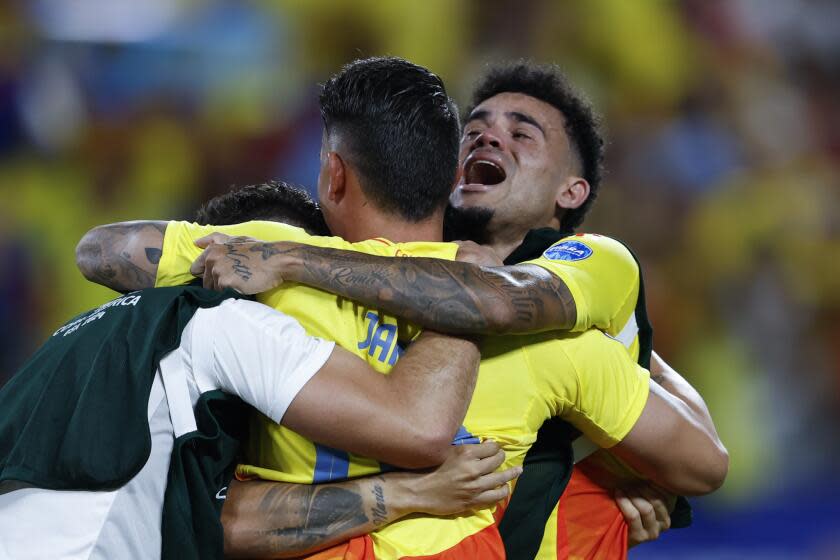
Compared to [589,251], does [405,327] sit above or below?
below

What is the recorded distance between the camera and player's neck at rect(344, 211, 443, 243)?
99.3 inches

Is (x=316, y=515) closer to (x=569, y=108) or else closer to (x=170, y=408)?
(x=170, y=408)

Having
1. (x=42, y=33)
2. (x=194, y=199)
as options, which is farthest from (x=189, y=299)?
(x=42, y=33)

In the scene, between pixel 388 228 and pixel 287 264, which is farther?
pixel 388 228

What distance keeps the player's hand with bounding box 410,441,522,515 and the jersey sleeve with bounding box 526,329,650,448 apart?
22 centimetres

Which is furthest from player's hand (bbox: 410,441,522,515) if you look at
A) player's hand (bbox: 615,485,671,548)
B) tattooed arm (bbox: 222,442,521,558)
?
player's hand (bbox: 615,485,671,548)

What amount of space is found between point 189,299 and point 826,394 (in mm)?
5662

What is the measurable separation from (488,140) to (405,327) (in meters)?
1.22

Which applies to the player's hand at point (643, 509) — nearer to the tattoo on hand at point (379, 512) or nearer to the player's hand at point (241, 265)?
the tattoo on hand at point (379, 512)

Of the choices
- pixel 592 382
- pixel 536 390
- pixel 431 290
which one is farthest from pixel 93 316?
pixel 592 382

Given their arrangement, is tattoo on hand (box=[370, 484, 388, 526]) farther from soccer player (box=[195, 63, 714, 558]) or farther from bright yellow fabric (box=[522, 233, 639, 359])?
bright yellow fabric (box=[522, 233, 639, 359])

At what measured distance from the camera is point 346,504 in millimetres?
2264

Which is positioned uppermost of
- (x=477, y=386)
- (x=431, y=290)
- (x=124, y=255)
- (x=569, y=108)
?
(x=569, y=108)

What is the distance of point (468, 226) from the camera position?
3375 millimetres
